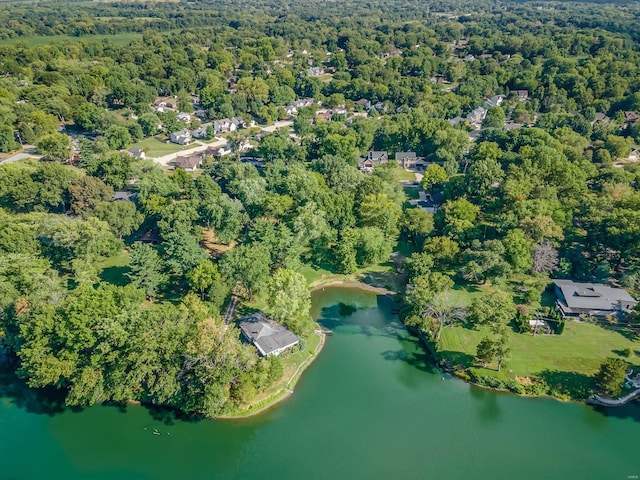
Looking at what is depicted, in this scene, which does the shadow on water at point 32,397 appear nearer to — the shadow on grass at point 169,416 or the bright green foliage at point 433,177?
the shadow on grass at point 169,416

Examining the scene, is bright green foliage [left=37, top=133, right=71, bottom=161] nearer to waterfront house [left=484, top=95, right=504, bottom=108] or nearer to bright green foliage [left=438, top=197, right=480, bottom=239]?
bright green foliage [left=438, top=197, right=480, bottom=239]

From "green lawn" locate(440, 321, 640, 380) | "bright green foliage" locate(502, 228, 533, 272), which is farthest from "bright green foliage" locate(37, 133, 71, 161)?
"bright green foliage" locate(502, 228, 533, 272)

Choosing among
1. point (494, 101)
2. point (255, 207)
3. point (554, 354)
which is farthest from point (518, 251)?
point (494, 101)

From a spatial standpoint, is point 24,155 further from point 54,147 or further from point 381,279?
point 381,279

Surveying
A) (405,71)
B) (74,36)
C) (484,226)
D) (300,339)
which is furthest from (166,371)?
(74,36)

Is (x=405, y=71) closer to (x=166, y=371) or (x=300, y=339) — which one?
(x=300, y=339)

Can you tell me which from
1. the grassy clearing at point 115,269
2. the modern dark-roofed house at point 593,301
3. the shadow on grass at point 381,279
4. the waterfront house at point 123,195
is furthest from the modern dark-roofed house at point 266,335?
the waterfront house at point 123,195
